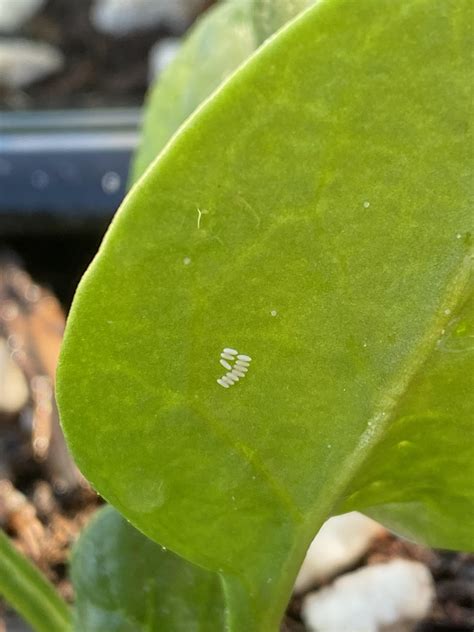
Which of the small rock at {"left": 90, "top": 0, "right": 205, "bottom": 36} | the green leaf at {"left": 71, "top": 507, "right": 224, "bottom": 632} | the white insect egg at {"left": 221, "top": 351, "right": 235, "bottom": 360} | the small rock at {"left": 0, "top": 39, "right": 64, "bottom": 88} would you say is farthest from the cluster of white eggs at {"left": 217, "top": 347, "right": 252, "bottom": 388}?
the small rock at {"left": 90, "top": 0, "right": 205, "bottom": 36}

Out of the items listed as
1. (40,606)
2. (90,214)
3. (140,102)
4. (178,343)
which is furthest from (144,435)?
(140,102)

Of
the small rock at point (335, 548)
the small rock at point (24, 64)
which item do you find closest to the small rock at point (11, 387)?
the small rock at point (335, 548)

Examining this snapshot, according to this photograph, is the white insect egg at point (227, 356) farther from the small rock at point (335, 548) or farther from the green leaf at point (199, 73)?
the small rock at point (335, 548)

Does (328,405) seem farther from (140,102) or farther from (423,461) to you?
(140,102)

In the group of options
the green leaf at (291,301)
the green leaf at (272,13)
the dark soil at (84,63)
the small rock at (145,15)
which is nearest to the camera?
the green leaf at (291,301)

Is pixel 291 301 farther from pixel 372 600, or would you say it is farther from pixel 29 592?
pixel 372 600

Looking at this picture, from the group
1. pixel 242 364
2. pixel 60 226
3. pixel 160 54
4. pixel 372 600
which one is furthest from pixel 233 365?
pixel 160 54

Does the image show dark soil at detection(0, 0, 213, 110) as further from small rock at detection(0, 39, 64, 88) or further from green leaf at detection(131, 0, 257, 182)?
green leaf at detection(131, 0, 257, 182)

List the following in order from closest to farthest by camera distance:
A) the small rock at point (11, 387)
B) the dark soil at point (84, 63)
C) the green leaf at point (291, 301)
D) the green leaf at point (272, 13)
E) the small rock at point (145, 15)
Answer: the green leaf at point (291, 301), the green leaf at point (272, 13), the small rock at point (11, 387), the dark soil at point (84, 63), the small rock at point (145, 15)
